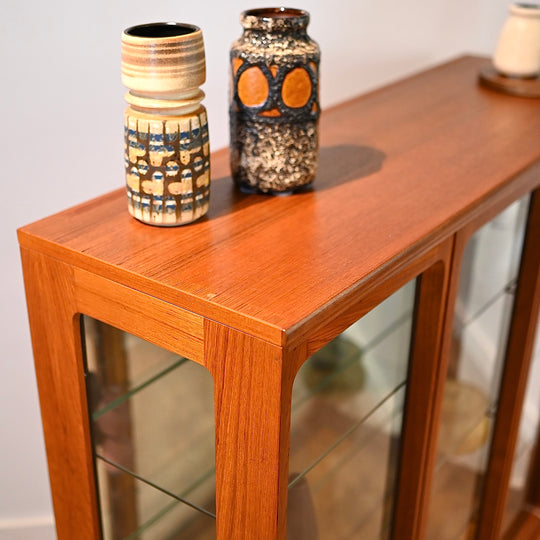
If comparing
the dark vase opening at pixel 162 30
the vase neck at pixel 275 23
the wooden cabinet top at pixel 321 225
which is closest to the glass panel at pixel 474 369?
the wooden cabinet top at pixel 321 225

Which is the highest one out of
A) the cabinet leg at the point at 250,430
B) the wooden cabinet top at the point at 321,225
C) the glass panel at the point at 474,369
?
the wooden cabinet top at the point at 321,225

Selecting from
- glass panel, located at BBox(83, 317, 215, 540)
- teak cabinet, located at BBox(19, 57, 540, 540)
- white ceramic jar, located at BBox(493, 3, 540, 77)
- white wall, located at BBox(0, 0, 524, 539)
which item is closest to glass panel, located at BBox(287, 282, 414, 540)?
teak cabinet, located at BBox(19, 57, 540, 540)

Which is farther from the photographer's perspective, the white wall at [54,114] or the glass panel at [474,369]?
the glass panel at [474,369]

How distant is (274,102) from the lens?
95cm

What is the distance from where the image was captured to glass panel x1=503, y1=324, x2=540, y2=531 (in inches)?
77.2

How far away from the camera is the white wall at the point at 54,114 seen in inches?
47.4

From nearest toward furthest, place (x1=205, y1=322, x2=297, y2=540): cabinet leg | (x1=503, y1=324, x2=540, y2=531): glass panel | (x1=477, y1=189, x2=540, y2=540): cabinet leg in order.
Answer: (x1=205, y1=322, x2=297, y2=540): cabinet leg
(x1=477, y1=189, x2=540, y2=540): cabinet leg
(x1=503, y1=324, x2=540, y2=531): glass panel

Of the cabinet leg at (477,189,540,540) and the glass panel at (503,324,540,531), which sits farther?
the glass panel at (503,324,540,531)

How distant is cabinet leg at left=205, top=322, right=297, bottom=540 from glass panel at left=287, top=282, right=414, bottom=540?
0.17m

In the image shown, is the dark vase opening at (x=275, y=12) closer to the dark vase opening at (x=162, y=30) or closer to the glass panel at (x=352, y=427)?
the dark vase opening at (x=162, y=30)

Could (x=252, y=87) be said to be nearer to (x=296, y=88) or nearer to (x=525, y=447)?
(x=296, y=88)

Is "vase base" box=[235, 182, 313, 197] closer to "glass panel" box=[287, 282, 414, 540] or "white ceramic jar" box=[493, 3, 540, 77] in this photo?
"glass panel" box=[287, 282, 414, 540]

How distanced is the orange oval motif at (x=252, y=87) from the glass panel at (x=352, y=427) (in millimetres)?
321

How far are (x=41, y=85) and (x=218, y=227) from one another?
48 centimetres
